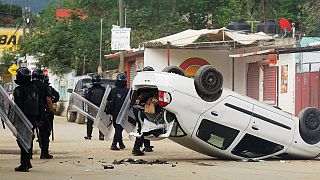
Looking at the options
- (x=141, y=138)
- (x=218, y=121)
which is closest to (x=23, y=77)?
(x=218, y=121)

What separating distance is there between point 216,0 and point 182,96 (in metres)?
41.2

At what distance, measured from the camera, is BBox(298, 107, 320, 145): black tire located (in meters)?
15.2

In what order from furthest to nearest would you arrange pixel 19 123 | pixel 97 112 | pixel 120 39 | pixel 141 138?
pixel 120 39 < pixel 97 112 < pixel 141 138 < pixel 19 123

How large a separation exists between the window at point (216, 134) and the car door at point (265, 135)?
0.24 metres

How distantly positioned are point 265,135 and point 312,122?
1.20m

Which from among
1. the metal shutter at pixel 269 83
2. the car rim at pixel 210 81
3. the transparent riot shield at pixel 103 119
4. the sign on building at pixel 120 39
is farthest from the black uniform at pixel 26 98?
the sign on building at pixel 120 39

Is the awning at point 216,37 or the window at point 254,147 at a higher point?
the awning at point 216,37

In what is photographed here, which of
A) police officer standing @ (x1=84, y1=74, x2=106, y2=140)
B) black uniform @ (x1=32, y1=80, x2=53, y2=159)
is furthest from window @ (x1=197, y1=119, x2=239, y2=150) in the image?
police officer standing @ (x1=84, y1=74, x2=106, y2=140)

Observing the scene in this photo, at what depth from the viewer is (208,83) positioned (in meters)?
14.2

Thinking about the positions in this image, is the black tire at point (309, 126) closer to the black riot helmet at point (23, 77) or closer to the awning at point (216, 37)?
the black riot helmet at point (23, 77)

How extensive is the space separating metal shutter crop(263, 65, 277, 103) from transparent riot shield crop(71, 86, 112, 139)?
895 centimetres

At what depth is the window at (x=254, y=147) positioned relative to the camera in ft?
48.6

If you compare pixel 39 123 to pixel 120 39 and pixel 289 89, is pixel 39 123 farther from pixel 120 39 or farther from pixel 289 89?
pixel 120 39

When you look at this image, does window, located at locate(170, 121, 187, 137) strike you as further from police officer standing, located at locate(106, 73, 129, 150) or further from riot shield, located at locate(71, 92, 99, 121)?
riot shield, located at locate(71, 92, 99, 121)
